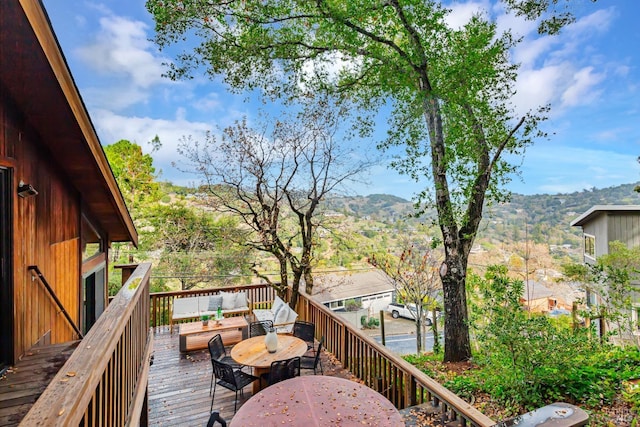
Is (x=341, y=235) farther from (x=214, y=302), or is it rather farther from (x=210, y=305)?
(x=210, y=305)

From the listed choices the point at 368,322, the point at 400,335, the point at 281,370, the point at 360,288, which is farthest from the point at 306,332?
the point at 400,335

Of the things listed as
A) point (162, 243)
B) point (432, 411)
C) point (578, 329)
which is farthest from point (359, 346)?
point (162, 243)

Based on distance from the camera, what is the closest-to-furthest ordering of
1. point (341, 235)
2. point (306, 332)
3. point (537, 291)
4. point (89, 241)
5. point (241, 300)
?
point (89, 241) < point (306, 332) < point (241, 300) < point (341, 235) < point (537, 291)

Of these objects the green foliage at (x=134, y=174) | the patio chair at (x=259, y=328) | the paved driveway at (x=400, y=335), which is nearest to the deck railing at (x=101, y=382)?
the patio chair at (x=259, y=328)

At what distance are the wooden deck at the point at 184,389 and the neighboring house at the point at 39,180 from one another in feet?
5.28

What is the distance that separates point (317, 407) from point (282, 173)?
6630 millimetres

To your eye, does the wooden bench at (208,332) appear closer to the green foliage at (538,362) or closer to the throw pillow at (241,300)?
the throw pillow at (241,300)

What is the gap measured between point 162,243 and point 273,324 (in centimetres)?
712

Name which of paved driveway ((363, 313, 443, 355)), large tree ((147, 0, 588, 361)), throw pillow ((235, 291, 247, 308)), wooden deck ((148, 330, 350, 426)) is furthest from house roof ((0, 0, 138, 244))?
paved driveway ((363, 313, 443, 355))

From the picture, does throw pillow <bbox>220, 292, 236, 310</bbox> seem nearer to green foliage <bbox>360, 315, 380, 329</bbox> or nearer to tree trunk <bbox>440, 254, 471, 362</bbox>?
tree trunk <bbox>440, 254, 471, 362</bbox>

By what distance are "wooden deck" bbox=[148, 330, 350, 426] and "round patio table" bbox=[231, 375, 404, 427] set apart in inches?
65.1

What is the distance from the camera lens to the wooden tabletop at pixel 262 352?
4.78 metres

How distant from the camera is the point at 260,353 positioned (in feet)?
16.6

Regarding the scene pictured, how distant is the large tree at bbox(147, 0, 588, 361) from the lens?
6421 mm
